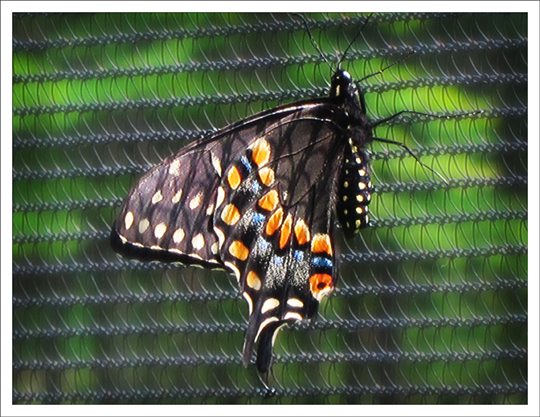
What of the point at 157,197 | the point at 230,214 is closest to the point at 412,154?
the point at 230,214

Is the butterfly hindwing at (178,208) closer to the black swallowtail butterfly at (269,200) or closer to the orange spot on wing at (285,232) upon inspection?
the black swallowtail butterfly at (269,200)

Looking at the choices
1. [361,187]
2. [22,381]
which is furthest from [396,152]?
[22,381]

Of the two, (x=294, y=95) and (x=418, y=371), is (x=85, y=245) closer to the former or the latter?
(x=294, y=95)

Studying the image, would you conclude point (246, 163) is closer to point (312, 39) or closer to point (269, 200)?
point (269, 200)

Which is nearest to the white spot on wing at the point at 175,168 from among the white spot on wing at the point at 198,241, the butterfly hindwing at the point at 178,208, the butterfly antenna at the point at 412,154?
the butterfly hindwing at the point at 178,208

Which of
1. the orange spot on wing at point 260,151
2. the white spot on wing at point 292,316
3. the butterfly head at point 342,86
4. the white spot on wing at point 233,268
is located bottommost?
the white spot on wing at point 292,316

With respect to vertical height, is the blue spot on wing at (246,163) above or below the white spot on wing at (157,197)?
above

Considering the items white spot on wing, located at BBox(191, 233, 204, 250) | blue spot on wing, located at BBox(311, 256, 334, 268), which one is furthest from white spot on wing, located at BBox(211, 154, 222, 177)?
blue spot on wing, located at BBox(311, 256, 334, 268)
